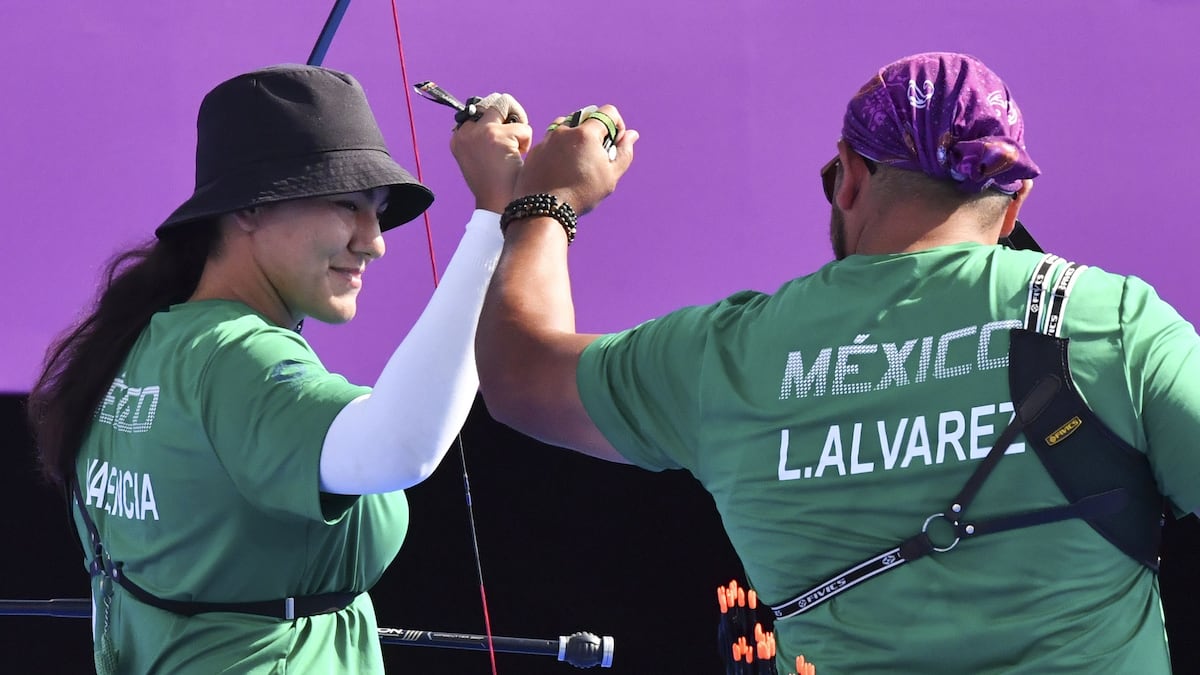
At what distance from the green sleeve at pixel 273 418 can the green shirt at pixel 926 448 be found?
1.34ft

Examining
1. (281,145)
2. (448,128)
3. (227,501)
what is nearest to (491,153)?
(281,145)

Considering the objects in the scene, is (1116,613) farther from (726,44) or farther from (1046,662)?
(726,44)

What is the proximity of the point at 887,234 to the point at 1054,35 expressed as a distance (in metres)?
2.32

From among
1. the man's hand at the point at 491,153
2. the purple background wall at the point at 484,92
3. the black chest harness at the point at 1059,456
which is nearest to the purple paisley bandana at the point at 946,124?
the black chest harness at the point at 1059,456

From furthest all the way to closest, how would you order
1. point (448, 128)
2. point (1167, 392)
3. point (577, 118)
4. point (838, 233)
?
point (448, 128)
point (577, 118)
point (838, 233)
point (1167, 392)

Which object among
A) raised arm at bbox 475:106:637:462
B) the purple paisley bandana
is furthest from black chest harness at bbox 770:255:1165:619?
raised arm at bbox 475:106:637:462

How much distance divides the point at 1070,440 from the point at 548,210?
0.58 meters

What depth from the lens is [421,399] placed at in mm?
1434

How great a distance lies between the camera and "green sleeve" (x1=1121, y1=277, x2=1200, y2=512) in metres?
1.15

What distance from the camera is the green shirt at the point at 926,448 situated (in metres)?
1.17

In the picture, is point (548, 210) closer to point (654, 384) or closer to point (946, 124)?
point (654, 384)

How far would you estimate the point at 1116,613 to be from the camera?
118 cm

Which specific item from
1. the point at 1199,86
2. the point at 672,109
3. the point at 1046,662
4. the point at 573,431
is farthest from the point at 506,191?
the point at 1199,86

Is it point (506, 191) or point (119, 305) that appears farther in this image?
point (119, 305)
